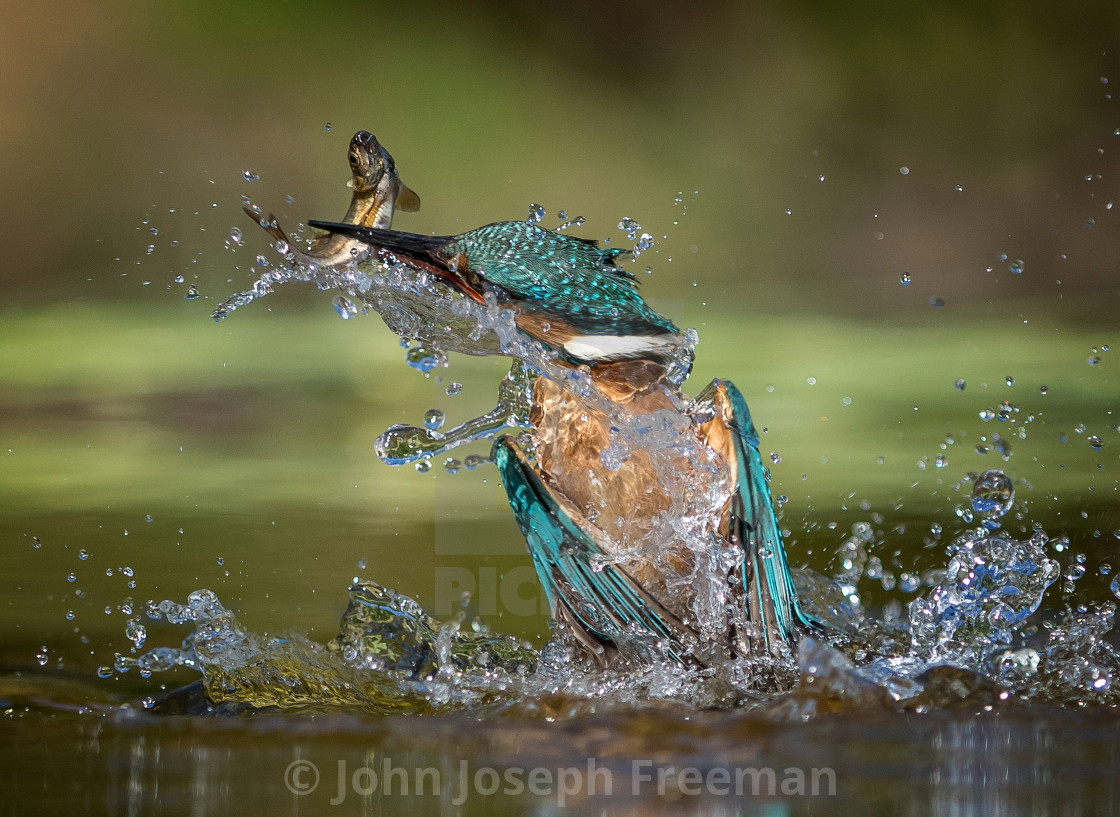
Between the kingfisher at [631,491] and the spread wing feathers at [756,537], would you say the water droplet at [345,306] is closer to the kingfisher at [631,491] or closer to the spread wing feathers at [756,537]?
the kingfisher at [631,491]

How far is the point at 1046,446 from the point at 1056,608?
518 mm

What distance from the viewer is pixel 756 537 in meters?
1.27

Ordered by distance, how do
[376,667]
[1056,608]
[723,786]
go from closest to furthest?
1. [723,786]
2. [376,667]
3. [1056,608]

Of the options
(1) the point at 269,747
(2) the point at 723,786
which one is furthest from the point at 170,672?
(2) the point at 723,786

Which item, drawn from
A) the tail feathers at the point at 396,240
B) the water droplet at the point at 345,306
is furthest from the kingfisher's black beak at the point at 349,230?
the water droplet at the point at 345,306

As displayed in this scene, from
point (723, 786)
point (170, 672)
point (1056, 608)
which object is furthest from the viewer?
point (1056, 608)

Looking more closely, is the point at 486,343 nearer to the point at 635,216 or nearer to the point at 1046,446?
the point at 635,216

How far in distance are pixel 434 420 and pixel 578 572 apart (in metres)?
0.34

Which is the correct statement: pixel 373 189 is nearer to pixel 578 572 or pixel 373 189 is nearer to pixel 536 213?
pixel 536 213

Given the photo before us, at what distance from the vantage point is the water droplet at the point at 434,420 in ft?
4.82

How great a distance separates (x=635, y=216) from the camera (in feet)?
9.46

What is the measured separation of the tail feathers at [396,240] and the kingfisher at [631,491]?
0.09 ft

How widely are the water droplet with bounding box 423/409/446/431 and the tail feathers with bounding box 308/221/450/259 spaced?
0.32 metres

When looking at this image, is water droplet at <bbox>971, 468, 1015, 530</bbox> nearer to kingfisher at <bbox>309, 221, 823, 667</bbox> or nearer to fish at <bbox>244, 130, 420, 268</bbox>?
kingfisher at <bbox>309, 221, 823, 667</bbox>
